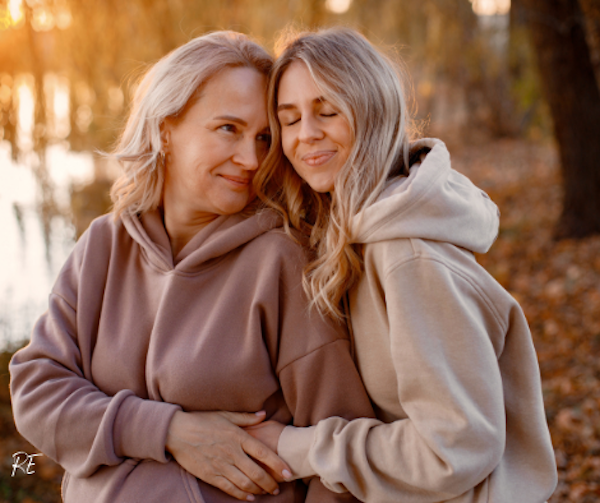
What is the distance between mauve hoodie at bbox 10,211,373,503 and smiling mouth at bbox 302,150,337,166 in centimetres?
24

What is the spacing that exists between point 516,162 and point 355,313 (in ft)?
30.6

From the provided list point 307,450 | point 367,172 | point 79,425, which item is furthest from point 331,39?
point 79,425

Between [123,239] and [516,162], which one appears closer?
[123,239]

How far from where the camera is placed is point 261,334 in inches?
65.8

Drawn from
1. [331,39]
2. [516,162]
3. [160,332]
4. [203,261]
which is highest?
[331,39]

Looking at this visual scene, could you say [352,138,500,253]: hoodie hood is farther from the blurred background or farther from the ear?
the ear

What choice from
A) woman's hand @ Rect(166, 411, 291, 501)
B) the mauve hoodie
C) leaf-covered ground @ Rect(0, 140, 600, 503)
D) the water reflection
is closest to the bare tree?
leaf-covered ground @ Rect(0, 140, 600, 503)

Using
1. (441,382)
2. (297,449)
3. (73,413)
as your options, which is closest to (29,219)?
(73,413)

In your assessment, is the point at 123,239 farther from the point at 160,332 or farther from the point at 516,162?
the point at 516,162

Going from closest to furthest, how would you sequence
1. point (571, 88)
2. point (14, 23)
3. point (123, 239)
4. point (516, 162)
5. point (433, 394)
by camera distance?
1. point (433, 394)
2. point (123, 239)
3. point (14, 23)
4. point (571, 88)
5. point (516, 162)

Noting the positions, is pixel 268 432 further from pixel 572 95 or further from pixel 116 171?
pixel 116 171

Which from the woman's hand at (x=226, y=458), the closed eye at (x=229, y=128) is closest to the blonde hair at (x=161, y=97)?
the closed eye at (x=229, y=128)

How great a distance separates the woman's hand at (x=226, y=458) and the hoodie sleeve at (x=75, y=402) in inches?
2.3

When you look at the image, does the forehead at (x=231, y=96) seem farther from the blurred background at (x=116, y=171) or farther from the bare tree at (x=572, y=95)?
the bare tree at (x=572, y=95)
